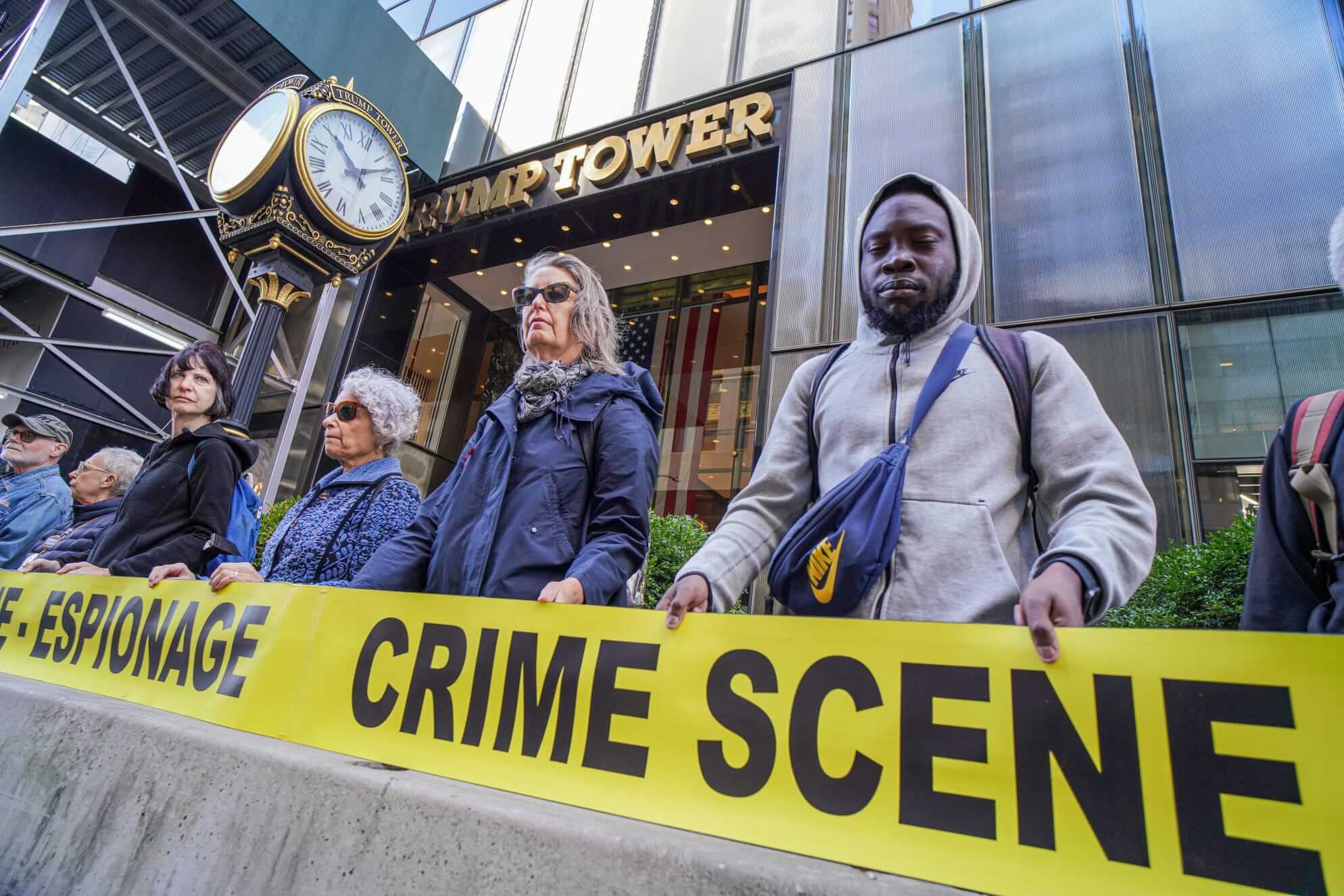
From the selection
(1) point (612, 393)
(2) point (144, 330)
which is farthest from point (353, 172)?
(2) point (144, 330)

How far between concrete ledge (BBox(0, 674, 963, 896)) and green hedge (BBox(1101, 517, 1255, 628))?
3.12 meters

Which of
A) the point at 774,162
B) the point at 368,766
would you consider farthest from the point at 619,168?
the point at 368,766

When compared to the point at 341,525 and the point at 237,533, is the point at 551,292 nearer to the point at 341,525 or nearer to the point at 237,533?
the point at 341,525

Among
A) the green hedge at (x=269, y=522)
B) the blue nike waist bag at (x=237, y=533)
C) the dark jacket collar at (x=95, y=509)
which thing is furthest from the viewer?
the green hedge at (x=269, y=522)

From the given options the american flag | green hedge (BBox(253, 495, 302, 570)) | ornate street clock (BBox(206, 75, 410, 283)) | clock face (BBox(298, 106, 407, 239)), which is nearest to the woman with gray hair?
ornate street clock (BBox(206, 75, 410, 283))

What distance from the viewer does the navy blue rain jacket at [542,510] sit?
1733mm

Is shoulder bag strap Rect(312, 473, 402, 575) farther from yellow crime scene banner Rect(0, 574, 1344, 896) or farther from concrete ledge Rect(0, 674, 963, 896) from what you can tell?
yellow crime scene banner Rect(0, 574, 1344, 896)

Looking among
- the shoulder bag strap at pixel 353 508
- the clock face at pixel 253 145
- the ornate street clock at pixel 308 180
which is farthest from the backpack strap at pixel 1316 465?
the clock face at pixel 253 145

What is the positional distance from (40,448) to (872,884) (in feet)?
17.6

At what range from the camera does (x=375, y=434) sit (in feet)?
8.63

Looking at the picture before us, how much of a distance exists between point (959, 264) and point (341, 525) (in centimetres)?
205

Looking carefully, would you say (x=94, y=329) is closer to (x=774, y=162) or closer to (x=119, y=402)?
(x=119, y=402)

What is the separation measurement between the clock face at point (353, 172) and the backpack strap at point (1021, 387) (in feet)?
14.6

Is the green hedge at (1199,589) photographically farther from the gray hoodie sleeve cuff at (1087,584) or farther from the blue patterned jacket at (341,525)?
the blue patterned jacket at (341,525)
